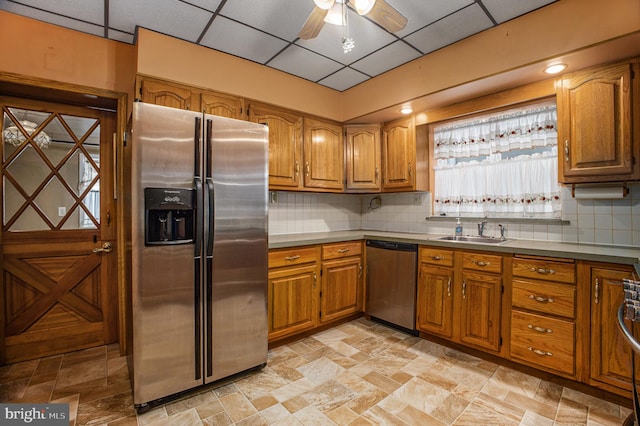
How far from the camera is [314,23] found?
1848mm

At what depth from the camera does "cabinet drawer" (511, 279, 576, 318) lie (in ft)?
6.69

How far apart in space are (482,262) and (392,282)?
0.88 metres

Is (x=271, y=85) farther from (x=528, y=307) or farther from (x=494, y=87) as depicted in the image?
(x=528, y=307)

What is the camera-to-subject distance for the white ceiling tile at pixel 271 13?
6.75 feet

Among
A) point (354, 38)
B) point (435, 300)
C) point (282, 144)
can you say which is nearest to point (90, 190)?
point (282, 144)

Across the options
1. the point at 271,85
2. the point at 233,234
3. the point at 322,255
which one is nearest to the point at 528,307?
the point at 322,255

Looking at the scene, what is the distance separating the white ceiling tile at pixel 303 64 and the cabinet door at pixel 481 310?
229 cm

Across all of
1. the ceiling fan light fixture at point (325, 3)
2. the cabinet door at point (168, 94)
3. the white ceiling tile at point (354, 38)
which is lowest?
the cabinet door at point (168, 94)

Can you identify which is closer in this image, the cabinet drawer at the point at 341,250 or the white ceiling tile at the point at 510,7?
the white ceiling tile at the point at 510,7

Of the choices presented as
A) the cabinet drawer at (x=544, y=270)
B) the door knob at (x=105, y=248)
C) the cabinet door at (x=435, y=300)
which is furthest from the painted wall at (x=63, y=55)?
the cabinet drawer at (x=544, y=270)

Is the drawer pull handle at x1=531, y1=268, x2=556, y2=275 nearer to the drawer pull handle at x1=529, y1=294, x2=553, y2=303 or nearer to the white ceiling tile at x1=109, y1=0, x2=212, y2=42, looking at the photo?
the drawer pull handle at x1=529, y1=294, x2=553, y2=303

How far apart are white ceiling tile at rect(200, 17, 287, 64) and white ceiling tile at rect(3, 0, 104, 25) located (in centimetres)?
70

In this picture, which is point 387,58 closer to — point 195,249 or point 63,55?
point 195,249

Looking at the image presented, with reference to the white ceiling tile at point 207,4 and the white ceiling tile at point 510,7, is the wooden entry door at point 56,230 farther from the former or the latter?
the white ceiling tile at point 510,7
